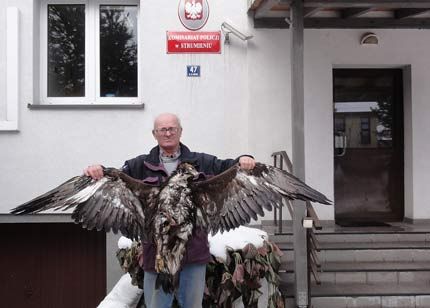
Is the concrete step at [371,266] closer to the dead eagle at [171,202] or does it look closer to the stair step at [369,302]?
the stair step at [369,302]

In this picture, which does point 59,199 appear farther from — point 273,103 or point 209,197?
point 273,103

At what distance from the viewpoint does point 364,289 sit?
18.6 ft

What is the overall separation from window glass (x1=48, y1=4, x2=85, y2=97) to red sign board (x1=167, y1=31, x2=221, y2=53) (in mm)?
1203

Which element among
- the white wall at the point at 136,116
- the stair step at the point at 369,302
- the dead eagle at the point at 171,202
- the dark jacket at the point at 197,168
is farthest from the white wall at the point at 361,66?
the dead eagle at the point at 171,202

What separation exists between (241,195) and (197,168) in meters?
0.32

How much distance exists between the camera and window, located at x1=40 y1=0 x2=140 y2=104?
7203 mm

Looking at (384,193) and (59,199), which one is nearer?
(59,199)

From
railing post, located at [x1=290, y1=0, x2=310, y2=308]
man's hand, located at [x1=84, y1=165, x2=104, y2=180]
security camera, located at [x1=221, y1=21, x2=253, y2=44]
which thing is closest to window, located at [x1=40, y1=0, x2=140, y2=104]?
security camera, located at [x1=221, y1=21, x2=253, y2=44]

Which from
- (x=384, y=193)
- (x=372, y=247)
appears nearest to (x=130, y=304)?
(x=372, y=247)

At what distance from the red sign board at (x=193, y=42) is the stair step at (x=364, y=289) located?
2.85 metres

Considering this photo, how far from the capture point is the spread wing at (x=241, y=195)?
340 centimetres

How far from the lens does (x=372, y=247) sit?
6.27m

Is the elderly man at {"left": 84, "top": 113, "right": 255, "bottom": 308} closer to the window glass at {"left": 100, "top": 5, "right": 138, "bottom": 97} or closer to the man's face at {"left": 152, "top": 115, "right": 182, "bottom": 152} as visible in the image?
the man's face at {"left": 152, "top": 115, "right": 182, "bottom": 152}

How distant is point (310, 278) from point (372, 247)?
3.40 feet
